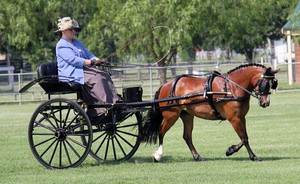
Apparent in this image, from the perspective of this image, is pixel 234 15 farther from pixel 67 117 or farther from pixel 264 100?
pixel 67 117

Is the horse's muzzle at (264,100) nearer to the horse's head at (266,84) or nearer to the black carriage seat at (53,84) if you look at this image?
the horse's head at (266,84)

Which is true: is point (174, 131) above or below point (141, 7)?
below

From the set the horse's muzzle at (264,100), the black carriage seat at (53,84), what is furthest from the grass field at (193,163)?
the black carriage seat at (53,84)

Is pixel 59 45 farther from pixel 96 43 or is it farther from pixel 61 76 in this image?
pixel 96 43

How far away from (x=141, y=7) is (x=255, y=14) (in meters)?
5.54

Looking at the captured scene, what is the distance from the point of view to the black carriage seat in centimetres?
1238

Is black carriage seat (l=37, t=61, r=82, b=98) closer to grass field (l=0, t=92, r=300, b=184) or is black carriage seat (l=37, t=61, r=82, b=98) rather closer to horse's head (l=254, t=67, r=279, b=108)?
grass field (l=0, t=92, r=300, b=184)

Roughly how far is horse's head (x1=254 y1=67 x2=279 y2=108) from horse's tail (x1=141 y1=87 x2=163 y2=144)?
1.69 m

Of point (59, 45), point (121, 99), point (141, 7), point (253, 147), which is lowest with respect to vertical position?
point (253, 147)

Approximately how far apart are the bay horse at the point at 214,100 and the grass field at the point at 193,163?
1.59ft

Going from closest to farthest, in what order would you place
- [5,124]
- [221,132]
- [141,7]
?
1. [221,132]
2. [5,124]
3. [141,7]

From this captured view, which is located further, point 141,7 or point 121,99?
point 141,7

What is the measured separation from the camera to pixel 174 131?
1930cm

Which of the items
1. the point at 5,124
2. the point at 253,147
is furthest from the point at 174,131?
the point at 5,124
